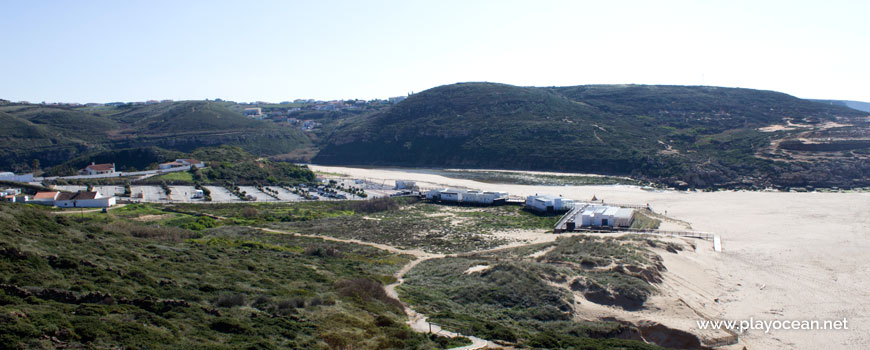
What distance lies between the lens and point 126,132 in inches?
3994

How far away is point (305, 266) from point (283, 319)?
8128mm

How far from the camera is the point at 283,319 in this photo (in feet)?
45.6

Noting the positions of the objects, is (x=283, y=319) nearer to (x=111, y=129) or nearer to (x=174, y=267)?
(x=174, y=267)

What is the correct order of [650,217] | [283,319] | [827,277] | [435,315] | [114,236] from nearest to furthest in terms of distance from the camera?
1. [283,319]
2. [435,315]
3. [114,236]
4. [827,277]
5. [650,217]

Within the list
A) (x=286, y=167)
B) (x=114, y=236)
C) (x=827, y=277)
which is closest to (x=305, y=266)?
(x=114, y=236)

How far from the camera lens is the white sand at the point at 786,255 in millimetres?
19672

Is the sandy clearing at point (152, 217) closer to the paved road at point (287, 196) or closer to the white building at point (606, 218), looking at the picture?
the paved road at point (287, 196)

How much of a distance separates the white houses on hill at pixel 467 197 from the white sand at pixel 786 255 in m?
9.27

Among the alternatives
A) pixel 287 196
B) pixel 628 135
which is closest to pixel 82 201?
pixel 287 196

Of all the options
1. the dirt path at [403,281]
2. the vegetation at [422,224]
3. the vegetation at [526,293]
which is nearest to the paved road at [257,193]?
the vegetation at [422,224]

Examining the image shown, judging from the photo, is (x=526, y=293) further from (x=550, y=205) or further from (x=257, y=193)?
(x=257, y=193)

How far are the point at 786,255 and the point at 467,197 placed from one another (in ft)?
81.8

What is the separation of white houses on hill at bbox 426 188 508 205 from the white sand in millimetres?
9274

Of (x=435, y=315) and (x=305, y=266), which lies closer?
(x=435, y=315)
